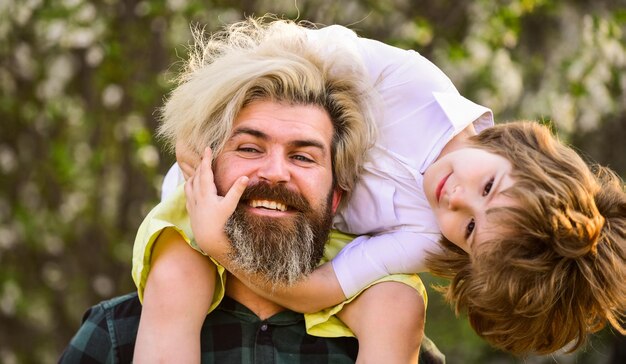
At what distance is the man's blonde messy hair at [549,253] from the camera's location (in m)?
2.50

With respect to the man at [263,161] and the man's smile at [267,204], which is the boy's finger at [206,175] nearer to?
the man at [263,161]

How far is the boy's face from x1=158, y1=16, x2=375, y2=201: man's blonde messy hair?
0.31m

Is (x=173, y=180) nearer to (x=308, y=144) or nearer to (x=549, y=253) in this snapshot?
(x=308, y=144)

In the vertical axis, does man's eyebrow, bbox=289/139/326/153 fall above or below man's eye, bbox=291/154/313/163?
above

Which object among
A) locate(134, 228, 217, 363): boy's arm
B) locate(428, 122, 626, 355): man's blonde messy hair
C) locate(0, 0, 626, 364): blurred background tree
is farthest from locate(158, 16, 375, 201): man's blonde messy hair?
locate(0, 0, 626, 364): blurred background tree

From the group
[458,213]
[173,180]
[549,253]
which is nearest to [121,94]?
[173,180]

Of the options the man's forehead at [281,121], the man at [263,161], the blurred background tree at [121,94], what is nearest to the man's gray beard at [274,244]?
the man at [263,161]

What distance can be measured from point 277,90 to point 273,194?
0.96ft

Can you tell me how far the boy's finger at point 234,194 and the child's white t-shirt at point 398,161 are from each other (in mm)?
367

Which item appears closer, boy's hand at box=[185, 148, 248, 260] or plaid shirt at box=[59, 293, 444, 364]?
boy's hand at box=[185, 148, 248, 260]

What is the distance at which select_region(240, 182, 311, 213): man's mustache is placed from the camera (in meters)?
2.78

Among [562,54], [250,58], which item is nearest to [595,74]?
[562,54]

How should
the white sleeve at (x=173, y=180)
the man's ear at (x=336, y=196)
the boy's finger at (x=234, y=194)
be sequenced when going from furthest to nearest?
the white sleeve at (x=173, y=180) → the man's ear at (x=336, y=196) → the boy's finger at (x=234, y=194)

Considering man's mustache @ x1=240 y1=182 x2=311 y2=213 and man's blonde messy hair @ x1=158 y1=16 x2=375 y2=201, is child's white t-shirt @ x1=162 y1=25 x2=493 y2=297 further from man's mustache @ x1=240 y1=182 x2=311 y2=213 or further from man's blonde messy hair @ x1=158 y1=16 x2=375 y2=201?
man's mustache @ x1=240 y1=182 x2=311 y2=213
